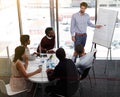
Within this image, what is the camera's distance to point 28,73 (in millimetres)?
3125

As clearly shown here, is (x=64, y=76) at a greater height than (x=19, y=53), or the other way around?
(x=19, y=53)

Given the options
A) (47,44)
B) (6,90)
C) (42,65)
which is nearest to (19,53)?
(42,65)

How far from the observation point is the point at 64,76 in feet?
9.86

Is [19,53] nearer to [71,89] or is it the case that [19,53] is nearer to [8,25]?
[71,89]

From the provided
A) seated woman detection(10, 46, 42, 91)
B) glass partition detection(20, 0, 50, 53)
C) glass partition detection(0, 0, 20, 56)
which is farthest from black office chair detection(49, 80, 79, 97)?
glass partition detection(20, 0, 50, 53)

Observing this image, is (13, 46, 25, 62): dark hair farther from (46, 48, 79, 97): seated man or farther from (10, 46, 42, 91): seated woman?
(46, 48, 79, 97): seated man

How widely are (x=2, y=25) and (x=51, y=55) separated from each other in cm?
146

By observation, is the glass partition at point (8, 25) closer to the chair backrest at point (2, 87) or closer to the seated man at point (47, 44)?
the seated man at point (47, 44)

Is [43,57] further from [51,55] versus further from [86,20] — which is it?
[86,20]

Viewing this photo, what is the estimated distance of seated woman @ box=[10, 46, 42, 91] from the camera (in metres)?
3.10

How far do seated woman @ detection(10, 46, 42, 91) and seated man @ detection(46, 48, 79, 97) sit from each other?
0.28 meters

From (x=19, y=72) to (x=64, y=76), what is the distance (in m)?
0.61

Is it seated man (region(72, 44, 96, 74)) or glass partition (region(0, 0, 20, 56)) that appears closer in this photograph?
seated man (region(72, 44, 96, 74))

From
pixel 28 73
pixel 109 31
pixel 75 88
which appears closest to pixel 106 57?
pixel 109 31
